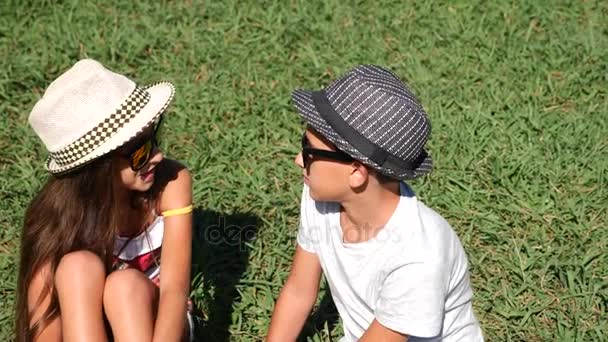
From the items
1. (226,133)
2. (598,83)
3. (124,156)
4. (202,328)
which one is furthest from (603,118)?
(124,156)

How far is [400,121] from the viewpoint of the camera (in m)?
2.60

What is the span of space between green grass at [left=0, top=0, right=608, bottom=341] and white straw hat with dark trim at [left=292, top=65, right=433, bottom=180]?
4.09 ft

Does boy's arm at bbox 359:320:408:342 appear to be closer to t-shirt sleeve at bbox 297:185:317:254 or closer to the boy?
the boy

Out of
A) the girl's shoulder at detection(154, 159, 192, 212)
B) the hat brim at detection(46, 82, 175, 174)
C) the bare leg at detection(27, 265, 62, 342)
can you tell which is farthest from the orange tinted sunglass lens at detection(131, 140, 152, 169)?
the bare leg at detection(27, 265, 62, 342)

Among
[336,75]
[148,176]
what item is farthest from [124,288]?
[336,75]

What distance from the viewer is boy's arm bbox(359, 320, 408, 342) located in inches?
107

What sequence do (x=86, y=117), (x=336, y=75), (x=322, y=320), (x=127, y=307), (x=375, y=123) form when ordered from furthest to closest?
(x=336, y=75) < (x=322, y=320) < (x=127, y=307) < (x=86, y=117) < (x=375, y=123)

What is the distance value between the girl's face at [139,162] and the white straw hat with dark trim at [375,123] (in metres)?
0.70

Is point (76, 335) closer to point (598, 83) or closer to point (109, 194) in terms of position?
point (109, 194)

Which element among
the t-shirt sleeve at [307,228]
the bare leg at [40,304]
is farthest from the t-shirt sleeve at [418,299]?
the bare leg at [40,304]

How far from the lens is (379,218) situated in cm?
281

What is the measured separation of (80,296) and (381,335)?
1.05m

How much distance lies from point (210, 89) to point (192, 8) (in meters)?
0.98

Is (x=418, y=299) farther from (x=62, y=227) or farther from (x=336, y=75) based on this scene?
(x=336, y=75)
